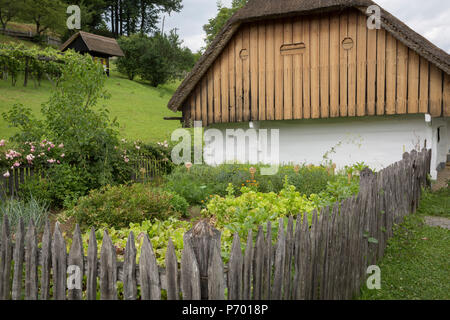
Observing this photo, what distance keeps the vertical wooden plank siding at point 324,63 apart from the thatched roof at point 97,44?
2553cm

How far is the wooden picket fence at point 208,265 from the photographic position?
2.23 meters

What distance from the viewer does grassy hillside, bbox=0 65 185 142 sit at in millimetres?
18266

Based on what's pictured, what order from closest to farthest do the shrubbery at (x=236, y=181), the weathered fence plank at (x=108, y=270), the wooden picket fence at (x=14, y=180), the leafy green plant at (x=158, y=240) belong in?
the weathered fence plank at (x=108, y=270), the leafy green plant at (x=158, y=240), the shrubbery at (x=236, y=181), the wooden picket fence at (x=14, y=180)

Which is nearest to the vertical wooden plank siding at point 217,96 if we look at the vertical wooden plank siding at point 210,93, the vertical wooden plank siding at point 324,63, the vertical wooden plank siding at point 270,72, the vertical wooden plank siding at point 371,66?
the vertical wooden plank siding at point 210,93

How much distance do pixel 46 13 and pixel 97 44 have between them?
7.09m

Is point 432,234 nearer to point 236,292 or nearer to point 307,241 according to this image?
point 307,241

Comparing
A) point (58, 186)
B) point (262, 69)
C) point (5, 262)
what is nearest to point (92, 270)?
point (5, 262)

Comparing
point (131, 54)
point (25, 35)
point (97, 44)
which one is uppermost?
point (25, 35)

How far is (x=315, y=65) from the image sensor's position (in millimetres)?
9969

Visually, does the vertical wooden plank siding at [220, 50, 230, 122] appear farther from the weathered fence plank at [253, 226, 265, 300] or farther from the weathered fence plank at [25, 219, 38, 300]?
the weathered fence plank at [253, 226, 265, 300]

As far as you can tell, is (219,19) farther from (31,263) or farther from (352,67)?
(31,263)

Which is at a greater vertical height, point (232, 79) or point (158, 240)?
point (232, 79)

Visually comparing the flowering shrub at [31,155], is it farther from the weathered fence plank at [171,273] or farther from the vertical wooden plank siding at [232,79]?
the weathered fence plank at [171,273]
